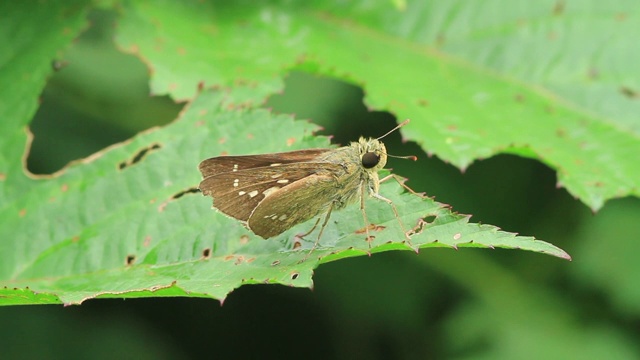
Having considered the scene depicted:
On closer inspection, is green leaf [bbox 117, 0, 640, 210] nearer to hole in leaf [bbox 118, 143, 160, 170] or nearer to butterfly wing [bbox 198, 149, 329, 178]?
hole in leaf [bbox 118, 143, 160, 170]

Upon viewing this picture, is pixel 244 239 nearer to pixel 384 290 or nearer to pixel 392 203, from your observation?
pixel 392 203

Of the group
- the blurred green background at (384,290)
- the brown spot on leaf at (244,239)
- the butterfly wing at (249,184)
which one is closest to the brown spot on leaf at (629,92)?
the blurred green background at (384,290)

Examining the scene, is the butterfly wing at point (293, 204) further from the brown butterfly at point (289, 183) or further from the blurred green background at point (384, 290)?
the blurred green background at point (384, 290)

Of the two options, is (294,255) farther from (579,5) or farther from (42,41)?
(579,5)

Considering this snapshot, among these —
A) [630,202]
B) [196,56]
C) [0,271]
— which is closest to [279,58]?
[196,56]

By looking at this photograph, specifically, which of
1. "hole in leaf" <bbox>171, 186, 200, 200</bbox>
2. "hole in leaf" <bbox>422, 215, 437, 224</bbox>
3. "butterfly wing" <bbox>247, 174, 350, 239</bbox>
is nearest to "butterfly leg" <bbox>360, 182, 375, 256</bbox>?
"butterfly wing" <bbox>247, 174, 350, 239</bbox>

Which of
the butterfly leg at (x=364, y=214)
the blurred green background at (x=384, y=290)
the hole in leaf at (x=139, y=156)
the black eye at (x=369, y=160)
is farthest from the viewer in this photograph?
the blurred green background at (x=384, y=290)

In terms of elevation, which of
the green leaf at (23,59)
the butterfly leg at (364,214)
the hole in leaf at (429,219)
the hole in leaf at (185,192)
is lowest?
the hole in leaf at (429,219)
